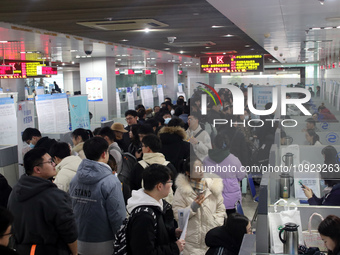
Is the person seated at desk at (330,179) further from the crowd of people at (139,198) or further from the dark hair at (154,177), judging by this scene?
the dark hair at (154,177)

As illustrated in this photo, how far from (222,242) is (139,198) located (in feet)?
2.64

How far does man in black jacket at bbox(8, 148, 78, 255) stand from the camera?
138 inches

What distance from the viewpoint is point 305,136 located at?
4.56 m

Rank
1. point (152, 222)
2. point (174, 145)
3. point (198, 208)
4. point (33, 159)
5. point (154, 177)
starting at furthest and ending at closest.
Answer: point (174, 145) < point (198, 208) < point (33, 159) < point (154, 177) < point (152, 222)

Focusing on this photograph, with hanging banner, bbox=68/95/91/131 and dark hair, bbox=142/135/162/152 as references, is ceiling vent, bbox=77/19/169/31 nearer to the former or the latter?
hanging banner, bbox=68/95/91/131

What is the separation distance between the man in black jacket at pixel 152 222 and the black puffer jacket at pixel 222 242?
355mm

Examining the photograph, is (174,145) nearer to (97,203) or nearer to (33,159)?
→ (97,203)

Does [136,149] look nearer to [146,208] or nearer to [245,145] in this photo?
[245,145]

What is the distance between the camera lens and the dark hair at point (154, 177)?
337cm

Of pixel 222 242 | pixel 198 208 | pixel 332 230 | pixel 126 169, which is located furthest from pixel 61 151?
pixel 332 230

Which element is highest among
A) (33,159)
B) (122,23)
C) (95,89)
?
(122,23)

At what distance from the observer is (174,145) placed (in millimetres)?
6586

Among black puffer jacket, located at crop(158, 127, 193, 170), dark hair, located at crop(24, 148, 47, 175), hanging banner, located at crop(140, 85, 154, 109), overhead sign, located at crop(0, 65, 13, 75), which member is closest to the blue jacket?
dark hair, located at crop(24, 148, 47, 175)

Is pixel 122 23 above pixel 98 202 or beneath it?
above
